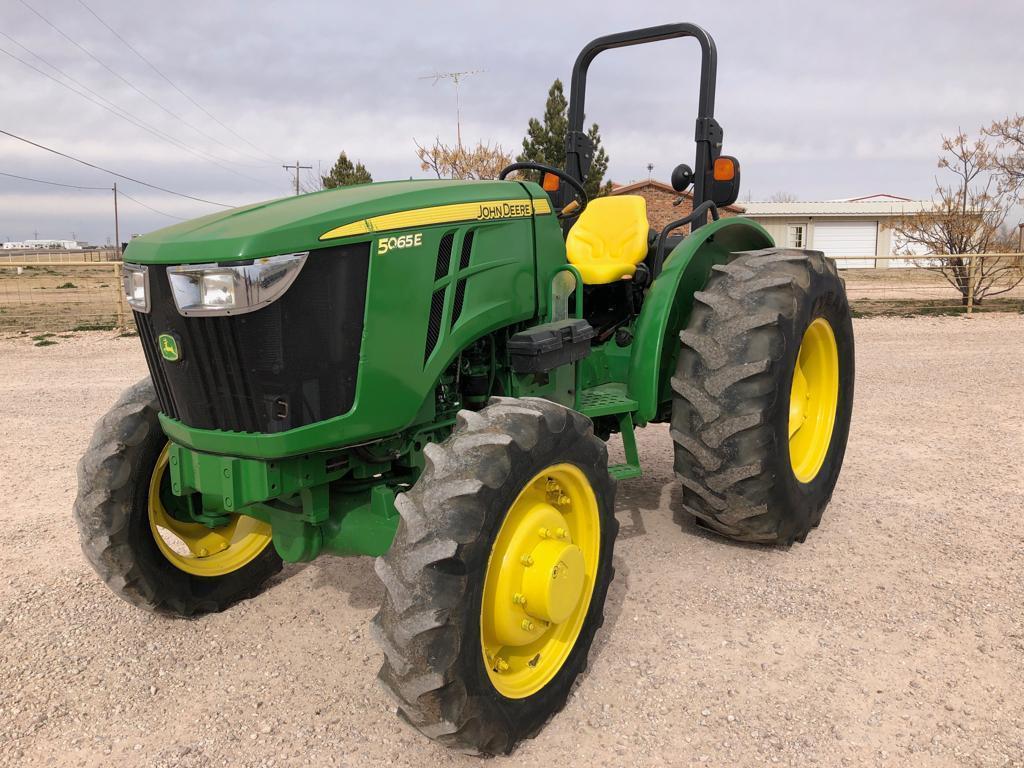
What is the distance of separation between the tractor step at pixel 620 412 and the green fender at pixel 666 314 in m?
0.07

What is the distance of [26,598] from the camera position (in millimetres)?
3639

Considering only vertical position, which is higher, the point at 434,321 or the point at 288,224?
the point at 288,224

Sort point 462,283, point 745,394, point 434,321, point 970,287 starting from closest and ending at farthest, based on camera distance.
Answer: point 434,321
point 462,283
point 745,394
point 970,287

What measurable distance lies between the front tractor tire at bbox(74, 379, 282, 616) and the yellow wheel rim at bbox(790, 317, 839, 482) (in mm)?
2774

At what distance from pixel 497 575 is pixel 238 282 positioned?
1.18m

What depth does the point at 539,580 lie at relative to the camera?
253cm

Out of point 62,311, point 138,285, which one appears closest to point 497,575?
point 138,285

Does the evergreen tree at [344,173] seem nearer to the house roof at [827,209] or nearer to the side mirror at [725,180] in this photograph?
the house roof at [827,209]

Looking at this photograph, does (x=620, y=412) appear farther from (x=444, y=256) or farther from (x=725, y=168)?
(x=725, y=168)

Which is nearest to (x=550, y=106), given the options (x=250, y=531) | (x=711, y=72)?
(x=711, y=72)

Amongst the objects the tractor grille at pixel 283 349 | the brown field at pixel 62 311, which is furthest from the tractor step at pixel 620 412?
the brown field at pixel 62 311

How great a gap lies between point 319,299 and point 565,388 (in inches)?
54.5

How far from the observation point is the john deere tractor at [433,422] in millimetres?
2336

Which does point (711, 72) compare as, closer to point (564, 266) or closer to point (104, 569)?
point (564, 266)
